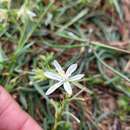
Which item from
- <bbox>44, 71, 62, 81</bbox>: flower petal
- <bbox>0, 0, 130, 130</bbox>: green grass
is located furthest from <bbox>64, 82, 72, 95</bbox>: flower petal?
<bbox>0, 0, 130, 130</bbox>: green grass

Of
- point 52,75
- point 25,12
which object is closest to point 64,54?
point 25,12

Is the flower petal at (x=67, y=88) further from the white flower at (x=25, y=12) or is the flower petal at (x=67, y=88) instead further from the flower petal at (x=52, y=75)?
the white flower at (x=25, y=12)

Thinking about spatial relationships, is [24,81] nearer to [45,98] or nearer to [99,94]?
[45,98]

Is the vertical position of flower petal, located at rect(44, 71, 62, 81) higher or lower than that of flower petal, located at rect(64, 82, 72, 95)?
higher

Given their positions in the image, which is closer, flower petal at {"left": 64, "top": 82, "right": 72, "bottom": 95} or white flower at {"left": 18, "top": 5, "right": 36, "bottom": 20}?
flower petal at {"left": 64, "top": 82, "right": 72, "bottom": 95}

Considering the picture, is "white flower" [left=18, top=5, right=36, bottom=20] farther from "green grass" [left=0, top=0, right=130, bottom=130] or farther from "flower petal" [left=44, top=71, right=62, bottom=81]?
"flower petal" [left=44, top=71, right=62, bottom=81]

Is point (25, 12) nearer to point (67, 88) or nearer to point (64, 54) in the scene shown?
point (64, 54)

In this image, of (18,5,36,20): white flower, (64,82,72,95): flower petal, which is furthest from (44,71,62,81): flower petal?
(18,5,36,20): white flower

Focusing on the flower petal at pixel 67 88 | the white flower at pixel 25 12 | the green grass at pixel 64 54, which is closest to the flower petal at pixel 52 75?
the flower petal at pixel 67 88

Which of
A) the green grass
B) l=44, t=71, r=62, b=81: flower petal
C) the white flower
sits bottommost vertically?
the green grass
